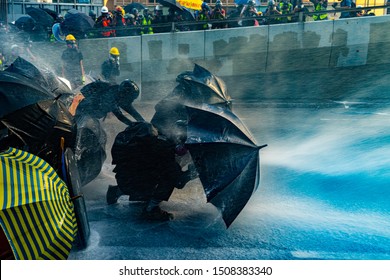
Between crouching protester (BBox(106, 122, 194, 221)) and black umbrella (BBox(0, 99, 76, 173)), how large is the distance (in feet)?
2.14

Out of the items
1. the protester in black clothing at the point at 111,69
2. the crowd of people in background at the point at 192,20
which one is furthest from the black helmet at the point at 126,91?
the crowd of people in background at the point at 192,20

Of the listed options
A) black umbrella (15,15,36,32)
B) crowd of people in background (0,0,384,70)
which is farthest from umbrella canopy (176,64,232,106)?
black umbrella (15,15,36,32)

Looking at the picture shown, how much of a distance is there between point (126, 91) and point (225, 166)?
2338mm

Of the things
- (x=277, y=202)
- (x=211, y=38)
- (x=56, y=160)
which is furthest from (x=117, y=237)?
(x=211, y=38)

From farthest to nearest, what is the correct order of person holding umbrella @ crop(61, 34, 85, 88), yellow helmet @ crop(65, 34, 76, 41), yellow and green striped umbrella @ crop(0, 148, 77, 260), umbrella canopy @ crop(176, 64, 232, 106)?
yellow helmet @ crop(65, 34, 76, 41) → person holding umbrella @ crop(61, 34, 85, 88) → umbrella canopy @ crop(176, 64, 232, 106) → yellow and green striped umbrella @ crop(0, 148, 77, 260)

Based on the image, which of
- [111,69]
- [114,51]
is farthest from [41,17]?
[111,69]

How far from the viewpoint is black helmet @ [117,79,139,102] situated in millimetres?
7301

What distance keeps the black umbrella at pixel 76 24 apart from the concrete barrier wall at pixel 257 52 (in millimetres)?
1109

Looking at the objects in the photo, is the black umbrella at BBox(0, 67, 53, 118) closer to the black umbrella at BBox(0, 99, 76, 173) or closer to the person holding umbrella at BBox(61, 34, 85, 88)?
the black umbrella at BBox(0, 99, 76, 173)

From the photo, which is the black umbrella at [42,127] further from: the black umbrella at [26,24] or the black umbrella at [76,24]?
the black umbrella at [26,24]

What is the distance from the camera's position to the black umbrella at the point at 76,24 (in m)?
15.9

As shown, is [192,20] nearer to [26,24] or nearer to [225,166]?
[26,24]

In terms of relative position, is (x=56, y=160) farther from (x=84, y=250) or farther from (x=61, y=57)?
(x=61, y=57)

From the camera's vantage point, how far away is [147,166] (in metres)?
6.11
